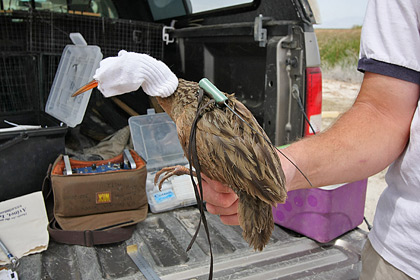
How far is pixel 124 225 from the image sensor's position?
2939 mm

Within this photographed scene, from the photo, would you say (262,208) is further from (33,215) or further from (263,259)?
(33,215)

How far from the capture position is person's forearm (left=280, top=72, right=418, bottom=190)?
1435 millimetres

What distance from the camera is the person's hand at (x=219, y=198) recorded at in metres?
1.65

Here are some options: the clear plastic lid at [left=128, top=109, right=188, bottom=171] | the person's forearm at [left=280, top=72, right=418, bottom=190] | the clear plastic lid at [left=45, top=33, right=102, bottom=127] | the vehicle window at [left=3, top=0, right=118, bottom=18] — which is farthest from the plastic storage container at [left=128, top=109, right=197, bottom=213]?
the person's forearm at [left=280, top=72, right=418, bottom=190]

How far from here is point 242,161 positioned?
1.54m

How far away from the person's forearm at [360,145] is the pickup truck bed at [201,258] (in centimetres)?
115

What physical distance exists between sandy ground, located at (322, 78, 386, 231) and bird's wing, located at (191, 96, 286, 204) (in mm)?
1851

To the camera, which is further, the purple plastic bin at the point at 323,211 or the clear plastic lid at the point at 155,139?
the clear plastic lid at the point at 155,139

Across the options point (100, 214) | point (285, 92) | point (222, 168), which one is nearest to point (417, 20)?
point (222, 168)

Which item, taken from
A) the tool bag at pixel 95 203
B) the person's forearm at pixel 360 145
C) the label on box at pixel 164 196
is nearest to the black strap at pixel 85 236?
the tool bag at pixel 95 203

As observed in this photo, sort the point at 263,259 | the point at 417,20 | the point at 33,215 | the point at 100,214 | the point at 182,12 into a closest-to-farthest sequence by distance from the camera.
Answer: the point at 417,20 → the point at 263,259 → the point at 33,215 → the point at 100,214 → the point at 182,12

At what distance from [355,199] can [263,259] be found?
1.14 meters

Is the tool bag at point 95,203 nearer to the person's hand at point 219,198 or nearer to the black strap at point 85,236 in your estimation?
the black strap at point 85,236

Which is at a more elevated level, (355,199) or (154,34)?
(154,34)
